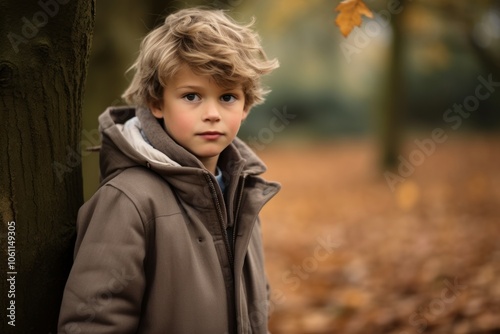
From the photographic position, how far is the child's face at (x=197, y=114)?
7.52 ft

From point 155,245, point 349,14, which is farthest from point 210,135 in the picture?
point 349,14

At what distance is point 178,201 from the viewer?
226 cm

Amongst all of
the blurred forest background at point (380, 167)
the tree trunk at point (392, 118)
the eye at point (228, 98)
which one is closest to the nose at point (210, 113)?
the eye at point (228, 98)

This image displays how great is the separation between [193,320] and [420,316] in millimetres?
2728

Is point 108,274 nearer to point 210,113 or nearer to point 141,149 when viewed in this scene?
point 141,149

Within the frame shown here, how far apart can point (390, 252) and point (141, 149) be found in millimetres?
4604

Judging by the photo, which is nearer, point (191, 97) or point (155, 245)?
point (155, 245)

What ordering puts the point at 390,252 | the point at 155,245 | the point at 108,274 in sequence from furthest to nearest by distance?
the point at 390,252, the point at 155,245, the point at 108,274

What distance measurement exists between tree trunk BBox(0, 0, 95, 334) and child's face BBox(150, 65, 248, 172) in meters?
0.42

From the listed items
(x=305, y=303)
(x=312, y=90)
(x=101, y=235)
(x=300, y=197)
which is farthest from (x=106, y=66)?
(x=312, y=90)

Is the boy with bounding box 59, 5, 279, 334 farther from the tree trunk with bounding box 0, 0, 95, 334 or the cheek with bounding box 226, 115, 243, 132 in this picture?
the tree trunk with bounding box 0, 0, 95, 334

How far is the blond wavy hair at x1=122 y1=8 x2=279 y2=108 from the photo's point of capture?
230 centimetres

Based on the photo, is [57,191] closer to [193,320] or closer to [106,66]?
[193,320]

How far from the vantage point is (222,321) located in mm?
2232
